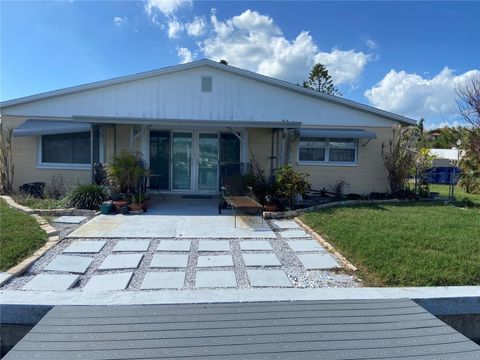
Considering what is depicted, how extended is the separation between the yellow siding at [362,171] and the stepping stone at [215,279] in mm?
8191

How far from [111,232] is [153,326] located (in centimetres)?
396

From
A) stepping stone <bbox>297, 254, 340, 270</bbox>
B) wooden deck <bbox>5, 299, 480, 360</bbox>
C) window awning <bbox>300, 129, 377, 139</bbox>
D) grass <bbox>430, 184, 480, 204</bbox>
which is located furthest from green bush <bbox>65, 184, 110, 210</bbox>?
grass <bbox>430, 184, 480, 204</bbox>

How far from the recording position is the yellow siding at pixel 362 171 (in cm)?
1251

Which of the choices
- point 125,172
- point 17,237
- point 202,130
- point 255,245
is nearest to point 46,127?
point 125,172

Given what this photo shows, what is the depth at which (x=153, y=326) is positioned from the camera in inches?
124

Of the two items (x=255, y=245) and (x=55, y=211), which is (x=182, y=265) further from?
(x=55, y=211)

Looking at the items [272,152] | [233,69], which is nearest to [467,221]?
Answer: [272,152]

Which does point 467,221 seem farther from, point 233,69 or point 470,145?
point 233,69

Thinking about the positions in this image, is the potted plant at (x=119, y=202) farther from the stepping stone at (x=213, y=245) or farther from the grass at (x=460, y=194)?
the grass at (x=460, y=194)

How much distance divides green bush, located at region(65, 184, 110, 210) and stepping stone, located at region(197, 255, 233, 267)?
4549 millimetres

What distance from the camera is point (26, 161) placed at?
11.6 metres

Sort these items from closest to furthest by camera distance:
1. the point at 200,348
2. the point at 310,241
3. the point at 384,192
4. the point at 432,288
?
the point at 200,348 < the point at 432,288 < the point at 310,241 < the point at 384,192

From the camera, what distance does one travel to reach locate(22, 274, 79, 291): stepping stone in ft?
13.7

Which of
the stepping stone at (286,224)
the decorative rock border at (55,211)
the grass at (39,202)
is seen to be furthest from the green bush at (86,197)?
the stepping stone at (286,224)
